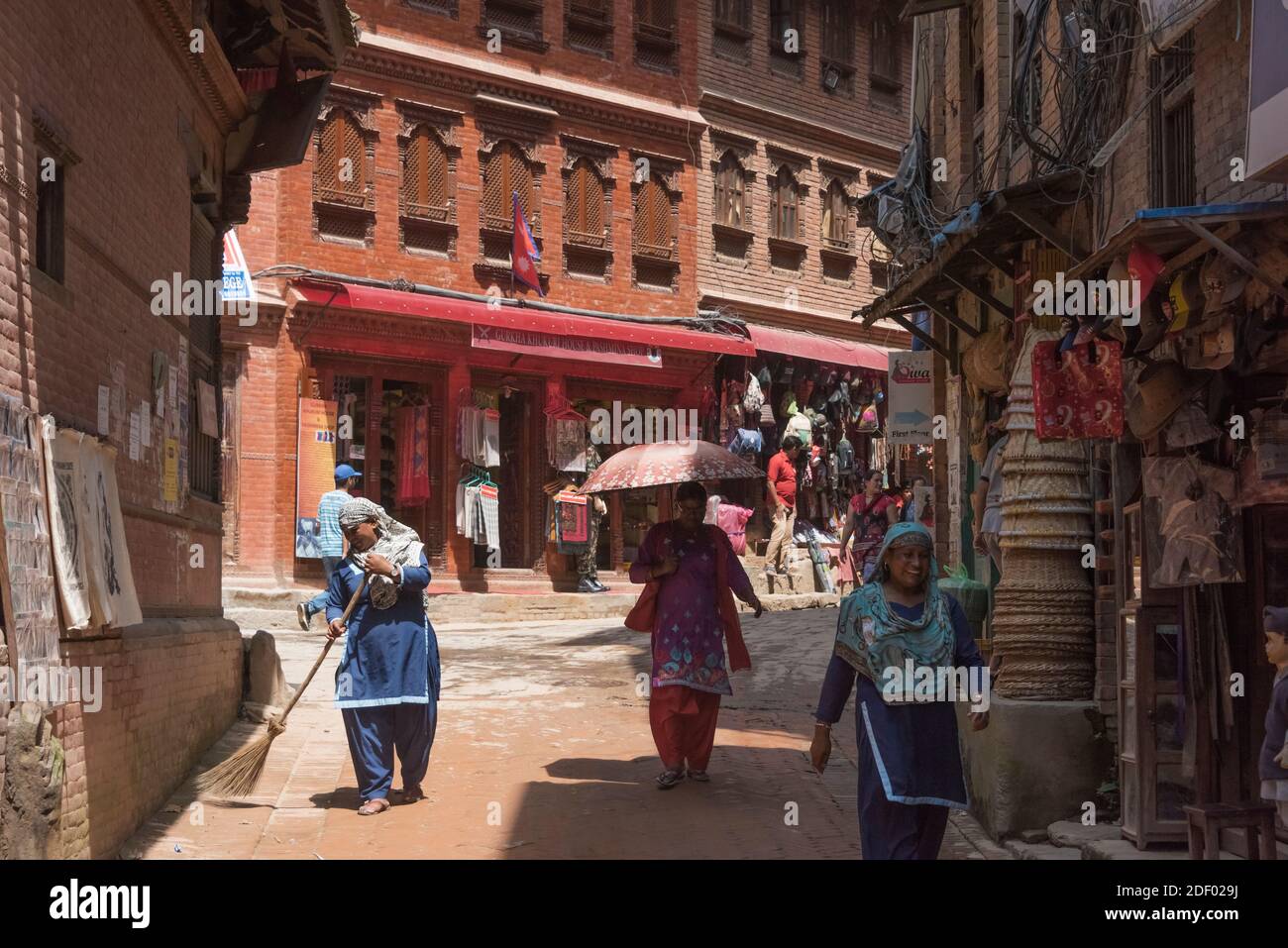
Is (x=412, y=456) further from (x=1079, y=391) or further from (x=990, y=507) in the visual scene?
(x=1079, y=391)

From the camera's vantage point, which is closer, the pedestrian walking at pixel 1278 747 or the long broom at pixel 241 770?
the pedestrian walking at pixel 1278 747

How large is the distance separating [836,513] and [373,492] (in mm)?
9262

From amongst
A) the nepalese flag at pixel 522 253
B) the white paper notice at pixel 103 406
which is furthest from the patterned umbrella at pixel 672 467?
the nepalese flag at pixel 522 253

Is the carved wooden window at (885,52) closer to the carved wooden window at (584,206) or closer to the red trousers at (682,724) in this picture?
the carved wooden window at (584,206)

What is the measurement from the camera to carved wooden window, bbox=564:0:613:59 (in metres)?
26.0

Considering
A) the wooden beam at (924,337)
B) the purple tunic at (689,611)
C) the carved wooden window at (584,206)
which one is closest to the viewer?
the purple tunic at (689,611)

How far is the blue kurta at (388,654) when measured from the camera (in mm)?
9656

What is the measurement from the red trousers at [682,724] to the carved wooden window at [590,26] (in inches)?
681

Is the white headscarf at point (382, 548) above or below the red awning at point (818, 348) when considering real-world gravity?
below

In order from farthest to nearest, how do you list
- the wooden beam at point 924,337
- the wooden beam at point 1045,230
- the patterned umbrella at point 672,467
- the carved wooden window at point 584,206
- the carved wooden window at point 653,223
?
the carved wooden window at point 653,223
the carved wooden window at point 584,206
the wooden beam at point 924,337
the patterned umbrella at point 672,467
the wooden beam at point 1045,230

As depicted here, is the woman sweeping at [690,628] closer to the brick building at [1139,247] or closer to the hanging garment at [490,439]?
the brick building at [1139,247]

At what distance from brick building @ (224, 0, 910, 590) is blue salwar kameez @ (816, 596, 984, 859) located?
1566cm

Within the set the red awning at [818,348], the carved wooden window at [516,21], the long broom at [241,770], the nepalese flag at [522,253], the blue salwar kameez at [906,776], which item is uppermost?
the carved wooden window at [516,21]

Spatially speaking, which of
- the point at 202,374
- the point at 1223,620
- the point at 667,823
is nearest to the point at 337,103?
the point at 202,374
